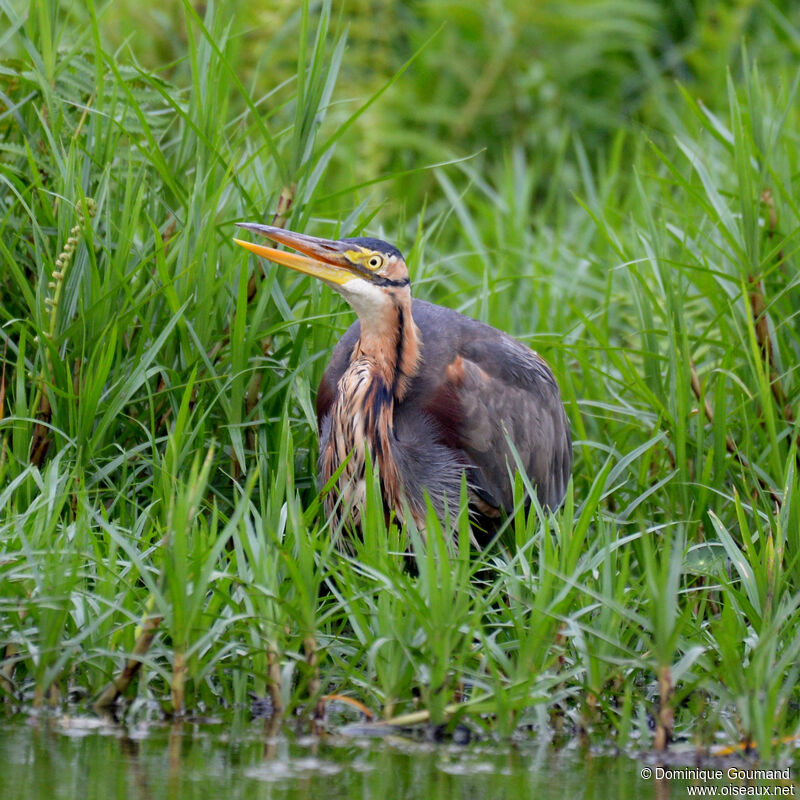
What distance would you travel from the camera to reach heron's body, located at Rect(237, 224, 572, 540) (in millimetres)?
4090

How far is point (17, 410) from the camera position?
4055 millimetres

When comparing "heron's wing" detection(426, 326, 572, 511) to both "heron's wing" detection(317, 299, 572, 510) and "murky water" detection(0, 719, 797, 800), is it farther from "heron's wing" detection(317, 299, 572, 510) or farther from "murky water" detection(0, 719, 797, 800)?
"murky water" detection(0, 719, 797, 800)

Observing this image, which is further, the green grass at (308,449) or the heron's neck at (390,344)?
the heron's neck at (390,344)

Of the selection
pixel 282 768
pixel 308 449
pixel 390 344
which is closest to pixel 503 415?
pixel 390 344

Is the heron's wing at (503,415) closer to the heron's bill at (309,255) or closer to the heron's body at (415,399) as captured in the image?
the heron's body at (415,399)

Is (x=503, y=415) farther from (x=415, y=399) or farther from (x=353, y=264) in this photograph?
(x=353, y=264)

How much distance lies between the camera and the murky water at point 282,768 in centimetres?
266

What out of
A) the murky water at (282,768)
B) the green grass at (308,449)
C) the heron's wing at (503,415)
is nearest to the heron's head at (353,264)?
the green grass at (308,449)

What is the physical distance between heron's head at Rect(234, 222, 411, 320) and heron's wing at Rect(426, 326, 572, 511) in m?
0.40

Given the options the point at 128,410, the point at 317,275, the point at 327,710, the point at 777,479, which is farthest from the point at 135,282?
the point at 777,479

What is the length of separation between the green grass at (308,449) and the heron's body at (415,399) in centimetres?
17

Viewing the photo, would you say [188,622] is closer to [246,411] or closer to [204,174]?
[246,411]

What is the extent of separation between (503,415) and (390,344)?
1.73 ft

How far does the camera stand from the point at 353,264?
13.3ft
